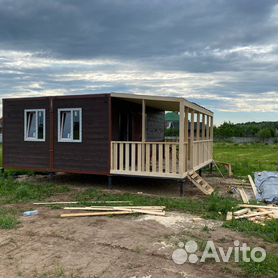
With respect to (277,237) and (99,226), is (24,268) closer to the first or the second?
(99,226)

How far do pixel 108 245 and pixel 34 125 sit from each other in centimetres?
771

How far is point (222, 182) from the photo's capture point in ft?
42.2

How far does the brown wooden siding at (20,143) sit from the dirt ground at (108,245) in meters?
4.86

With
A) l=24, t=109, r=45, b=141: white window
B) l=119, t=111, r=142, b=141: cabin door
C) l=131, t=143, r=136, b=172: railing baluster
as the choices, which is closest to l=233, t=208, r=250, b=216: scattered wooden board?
l=131, t=143, r=136, b=172: railing baluster

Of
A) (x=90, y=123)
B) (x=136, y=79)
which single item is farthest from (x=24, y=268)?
(x=136, y=79)

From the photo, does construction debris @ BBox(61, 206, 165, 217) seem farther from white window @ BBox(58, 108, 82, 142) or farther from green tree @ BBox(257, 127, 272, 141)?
green tree @ BBox(257, 127, 272, 141)

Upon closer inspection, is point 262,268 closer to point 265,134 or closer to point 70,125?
point 70,125

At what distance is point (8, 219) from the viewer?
268 inches

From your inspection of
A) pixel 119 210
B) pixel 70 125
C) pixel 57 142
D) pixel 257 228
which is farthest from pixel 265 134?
pixel 257 228

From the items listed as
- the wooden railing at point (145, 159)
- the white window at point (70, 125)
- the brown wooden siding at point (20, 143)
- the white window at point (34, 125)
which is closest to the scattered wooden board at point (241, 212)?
the wooden railing at point (145, 159)

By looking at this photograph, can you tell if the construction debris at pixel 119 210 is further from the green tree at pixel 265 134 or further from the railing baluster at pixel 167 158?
the green tree at pixel 265 134

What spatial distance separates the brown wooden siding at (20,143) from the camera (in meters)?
11.9

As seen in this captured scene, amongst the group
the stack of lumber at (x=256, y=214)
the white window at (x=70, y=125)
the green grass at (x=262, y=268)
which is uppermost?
the white window at (x=70, y=125)

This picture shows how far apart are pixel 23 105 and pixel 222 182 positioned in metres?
7.37
